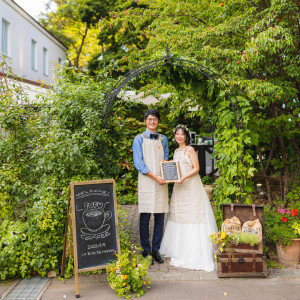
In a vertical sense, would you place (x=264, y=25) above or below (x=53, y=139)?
above

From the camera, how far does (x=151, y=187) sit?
4.66 meters

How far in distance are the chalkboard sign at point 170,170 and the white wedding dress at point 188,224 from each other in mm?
244

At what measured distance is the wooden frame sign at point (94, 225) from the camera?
3.97m

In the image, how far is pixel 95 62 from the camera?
2033 cm

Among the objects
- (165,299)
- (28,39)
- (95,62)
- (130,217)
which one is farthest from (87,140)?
(95,62)

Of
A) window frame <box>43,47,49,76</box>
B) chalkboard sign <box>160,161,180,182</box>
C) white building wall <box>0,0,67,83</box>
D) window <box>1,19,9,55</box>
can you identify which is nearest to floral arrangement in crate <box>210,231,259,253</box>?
chalkboard sign <box>160,161,180,182</box>

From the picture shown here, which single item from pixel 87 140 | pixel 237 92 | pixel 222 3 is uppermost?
pixel 222 3

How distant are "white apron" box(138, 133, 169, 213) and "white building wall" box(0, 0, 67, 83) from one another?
375 inches

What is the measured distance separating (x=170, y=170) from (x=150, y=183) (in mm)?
353

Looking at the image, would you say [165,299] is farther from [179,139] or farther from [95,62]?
[95,62]

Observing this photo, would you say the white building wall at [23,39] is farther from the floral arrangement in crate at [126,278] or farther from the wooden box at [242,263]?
the wooden box at [242,263]

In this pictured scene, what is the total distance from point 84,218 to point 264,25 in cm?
501

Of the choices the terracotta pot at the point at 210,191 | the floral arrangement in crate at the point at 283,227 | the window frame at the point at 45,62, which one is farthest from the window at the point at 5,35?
the floral arrangement in crate at the point at 283,227

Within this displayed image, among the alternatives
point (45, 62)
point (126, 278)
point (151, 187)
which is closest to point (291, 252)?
point (151, 187)
